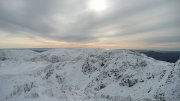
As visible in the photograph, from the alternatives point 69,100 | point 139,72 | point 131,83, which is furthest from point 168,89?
point 69,100

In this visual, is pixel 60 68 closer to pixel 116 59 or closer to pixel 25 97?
pixel 116 59

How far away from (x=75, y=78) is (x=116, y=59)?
63.7 feet

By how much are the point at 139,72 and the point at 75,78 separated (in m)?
29.9

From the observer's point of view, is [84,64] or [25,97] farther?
[84,64]

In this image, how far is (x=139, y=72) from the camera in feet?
172

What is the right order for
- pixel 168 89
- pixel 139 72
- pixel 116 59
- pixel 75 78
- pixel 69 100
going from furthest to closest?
pixel 75 78
pixel 116 59
pixel 139 72
pixel 69 100
pixel 168 89

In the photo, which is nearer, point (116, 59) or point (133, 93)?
point (133, 93)

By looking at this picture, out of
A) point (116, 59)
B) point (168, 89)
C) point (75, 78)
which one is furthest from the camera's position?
point (75, 78)

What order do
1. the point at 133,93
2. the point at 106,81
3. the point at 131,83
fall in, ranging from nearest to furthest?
the point at 133,93 < the point at 131,83 < the point at 106,81

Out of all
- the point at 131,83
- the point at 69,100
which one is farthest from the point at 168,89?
the point at 69,100

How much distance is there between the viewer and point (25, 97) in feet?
122

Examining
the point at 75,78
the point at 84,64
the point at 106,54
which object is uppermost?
the point at 106,54

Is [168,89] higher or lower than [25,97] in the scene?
higher

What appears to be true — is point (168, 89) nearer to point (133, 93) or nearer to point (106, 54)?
point (133, 93)
